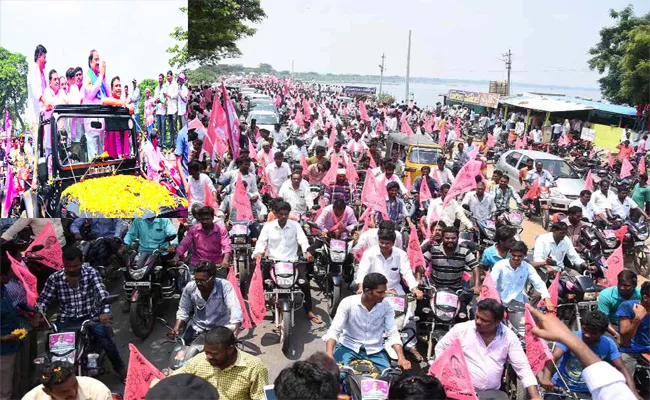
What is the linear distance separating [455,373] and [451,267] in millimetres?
2241

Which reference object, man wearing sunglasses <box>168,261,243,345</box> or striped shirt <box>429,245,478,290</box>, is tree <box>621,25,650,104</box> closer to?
striped shirt <box>429,245,478,290</box>

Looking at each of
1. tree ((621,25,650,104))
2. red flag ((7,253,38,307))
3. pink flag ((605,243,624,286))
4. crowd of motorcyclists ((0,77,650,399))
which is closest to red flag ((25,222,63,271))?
crowd of motorcyclists ((0,77,650,399))

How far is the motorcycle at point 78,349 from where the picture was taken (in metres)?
4.25

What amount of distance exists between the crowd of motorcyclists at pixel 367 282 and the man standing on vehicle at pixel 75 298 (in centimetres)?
1

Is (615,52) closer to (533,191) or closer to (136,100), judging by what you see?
(533,191)

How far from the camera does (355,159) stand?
15320 millimetres

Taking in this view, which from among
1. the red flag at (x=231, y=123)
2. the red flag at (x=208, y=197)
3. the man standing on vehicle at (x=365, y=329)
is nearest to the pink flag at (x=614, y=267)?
the man standing on vehicle at (x=365, y=329)

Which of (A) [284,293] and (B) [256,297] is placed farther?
(A) [284,293]

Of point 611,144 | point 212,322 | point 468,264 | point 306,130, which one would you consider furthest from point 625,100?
point 212,322

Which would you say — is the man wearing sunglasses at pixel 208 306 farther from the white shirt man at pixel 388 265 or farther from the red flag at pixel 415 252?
the red flag at pixel 415 252

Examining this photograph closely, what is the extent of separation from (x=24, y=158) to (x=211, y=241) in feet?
7.88

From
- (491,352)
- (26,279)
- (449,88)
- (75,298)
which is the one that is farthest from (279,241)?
(449,88)

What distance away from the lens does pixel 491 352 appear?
3912 millimetres

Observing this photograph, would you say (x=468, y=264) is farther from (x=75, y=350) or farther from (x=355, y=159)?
(x=355, y=159)
